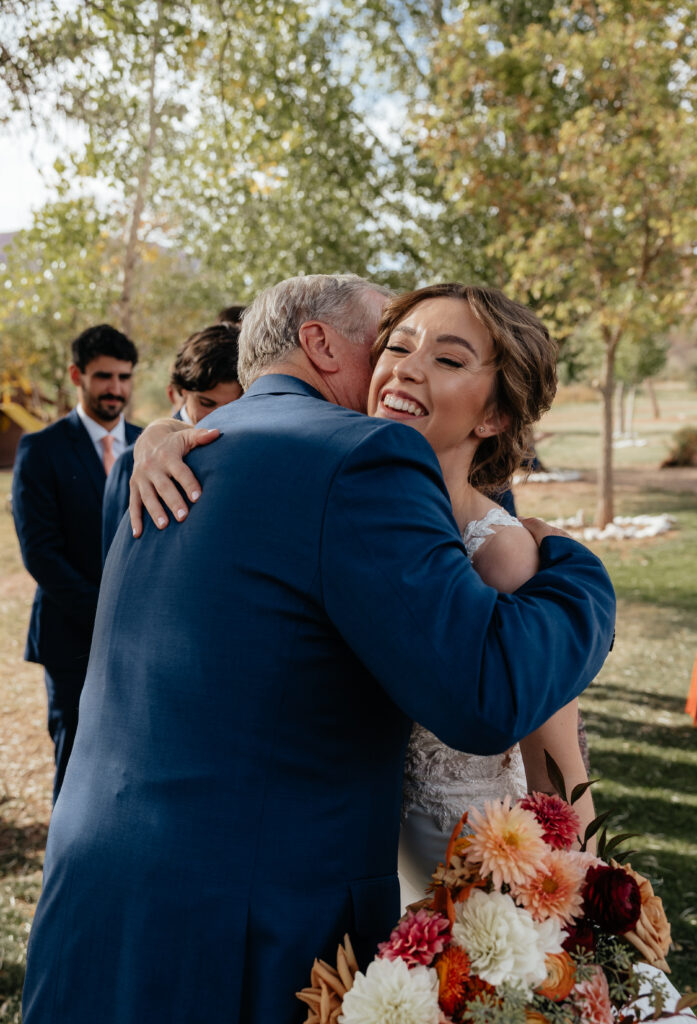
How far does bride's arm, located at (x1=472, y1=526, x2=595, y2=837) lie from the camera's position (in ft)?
6.52

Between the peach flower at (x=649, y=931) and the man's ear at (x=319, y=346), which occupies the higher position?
the man's ear at (x=319, y=346)

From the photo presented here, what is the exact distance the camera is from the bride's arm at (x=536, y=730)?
1.99 metres

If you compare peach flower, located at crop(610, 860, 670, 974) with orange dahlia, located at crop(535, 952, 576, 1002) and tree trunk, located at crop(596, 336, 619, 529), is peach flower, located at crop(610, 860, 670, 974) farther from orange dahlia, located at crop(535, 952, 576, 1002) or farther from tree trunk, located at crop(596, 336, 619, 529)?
tree trunk, located at crop(596, 336, 619, 529)

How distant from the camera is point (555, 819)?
63.5 inches

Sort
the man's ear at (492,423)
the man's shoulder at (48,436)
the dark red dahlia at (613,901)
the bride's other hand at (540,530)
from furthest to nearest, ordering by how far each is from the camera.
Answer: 1. the man's shoulder at (48,436)
2. the man's ear at (492,423)
3. the bride's other hand at (540,530)
4. the dark red dahlia at (613,901)

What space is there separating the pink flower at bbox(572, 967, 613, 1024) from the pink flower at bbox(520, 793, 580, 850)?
22cm

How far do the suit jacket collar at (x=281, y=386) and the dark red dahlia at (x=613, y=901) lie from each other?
3.59 ft

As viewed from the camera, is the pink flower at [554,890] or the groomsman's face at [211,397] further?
the groomsman's face at [211,397]

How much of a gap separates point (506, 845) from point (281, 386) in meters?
1.02

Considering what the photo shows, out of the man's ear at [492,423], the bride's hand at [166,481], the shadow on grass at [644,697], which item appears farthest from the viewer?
the shadow on grass at [644,697]

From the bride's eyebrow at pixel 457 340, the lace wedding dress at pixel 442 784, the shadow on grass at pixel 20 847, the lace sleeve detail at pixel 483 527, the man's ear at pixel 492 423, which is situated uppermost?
the bride's eyebrow at pixel 457 340

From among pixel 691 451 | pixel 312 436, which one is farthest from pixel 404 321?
pixel 691 451

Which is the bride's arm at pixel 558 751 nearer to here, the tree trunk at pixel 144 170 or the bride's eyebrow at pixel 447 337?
the bride's eyebrow at pixel 447 337

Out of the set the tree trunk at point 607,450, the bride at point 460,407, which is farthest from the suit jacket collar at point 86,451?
the tree trunk at point 607,450
